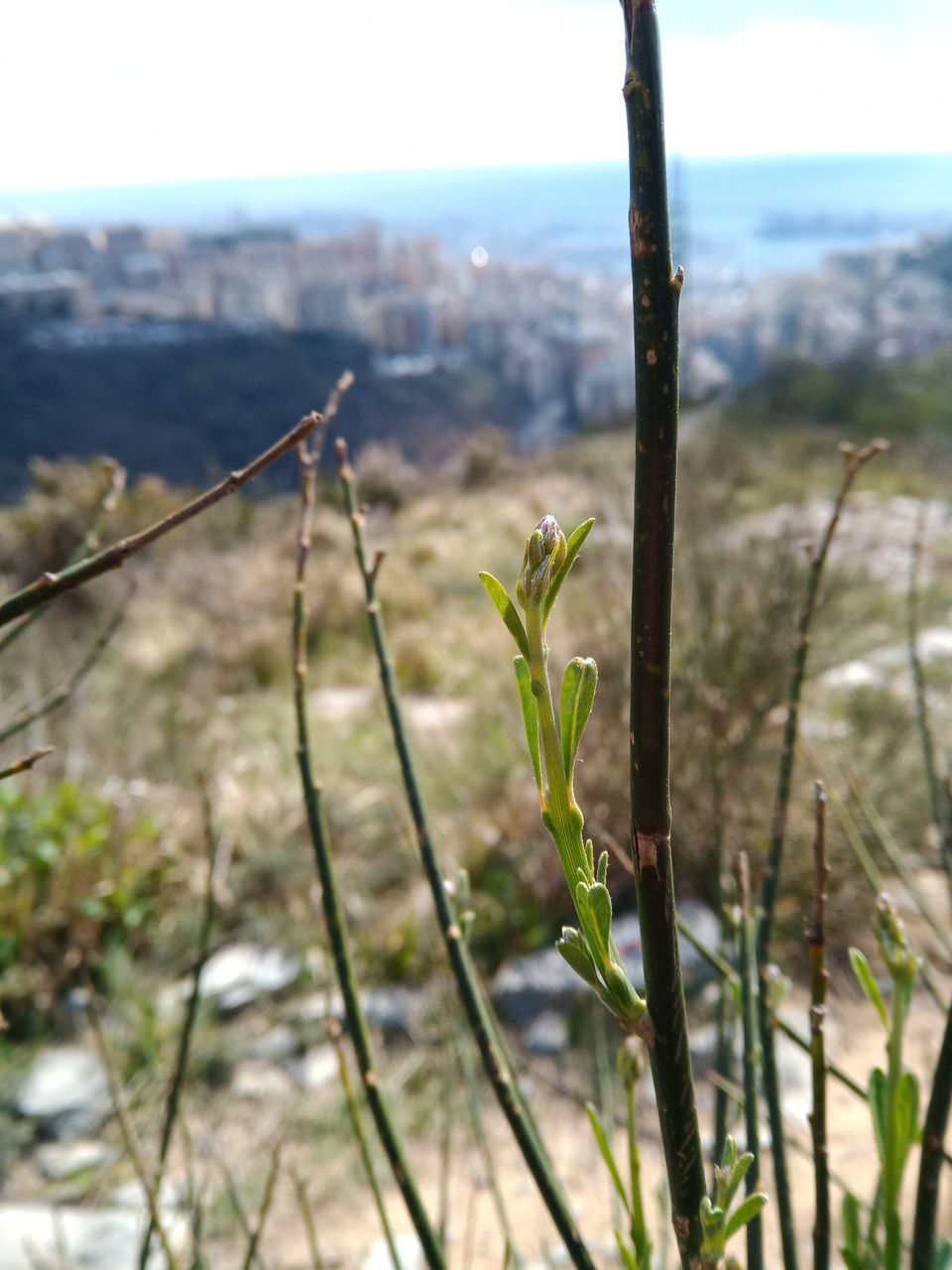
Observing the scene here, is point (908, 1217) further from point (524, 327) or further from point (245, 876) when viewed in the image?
point (524, 327)

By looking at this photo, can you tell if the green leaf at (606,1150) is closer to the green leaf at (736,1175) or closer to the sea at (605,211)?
the green leaf at (736,1175)

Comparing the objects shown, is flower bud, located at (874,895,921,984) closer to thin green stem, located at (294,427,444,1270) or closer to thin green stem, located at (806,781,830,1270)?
thin green stem, located at (806,781,830,1270)

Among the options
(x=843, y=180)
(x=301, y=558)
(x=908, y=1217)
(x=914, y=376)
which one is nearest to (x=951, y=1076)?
(x=301, y=558)

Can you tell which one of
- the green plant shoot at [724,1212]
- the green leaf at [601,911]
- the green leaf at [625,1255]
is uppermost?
the green leaf at [601,911]

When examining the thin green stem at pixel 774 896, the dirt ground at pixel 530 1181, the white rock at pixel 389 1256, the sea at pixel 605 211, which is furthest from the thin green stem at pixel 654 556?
the sea at pixel 605 211

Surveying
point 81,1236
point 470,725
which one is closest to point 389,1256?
point 81,1236

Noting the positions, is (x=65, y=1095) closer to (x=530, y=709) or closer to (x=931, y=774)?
(x=931, y=774)
